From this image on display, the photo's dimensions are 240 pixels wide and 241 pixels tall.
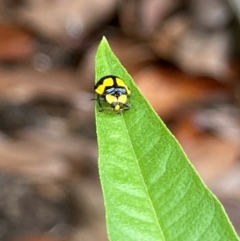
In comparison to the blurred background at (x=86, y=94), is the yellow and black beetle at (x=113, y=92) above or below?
below

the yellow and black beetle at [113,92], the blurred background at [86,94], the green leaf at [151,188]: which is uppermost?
the blurred background at [86,94]

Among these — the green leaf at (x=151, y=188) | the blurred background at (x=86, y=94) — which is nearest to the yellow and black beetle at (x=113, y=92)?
the green leaf at (x=151, y=188)

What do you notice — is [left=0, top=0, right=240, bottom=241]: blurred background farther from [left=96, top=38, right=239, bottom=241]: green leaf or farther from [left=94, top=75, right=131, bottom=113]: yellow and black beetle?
[left=96, top=38, right=239, bottom=241]: green leaf

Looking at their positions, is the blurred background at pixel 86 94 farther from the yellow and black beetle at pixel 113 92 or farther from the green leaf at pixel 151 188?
Result: the green leaf at pixel 151 188

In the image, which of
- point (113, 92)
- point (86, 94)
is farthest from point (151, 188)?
point (86, 94)

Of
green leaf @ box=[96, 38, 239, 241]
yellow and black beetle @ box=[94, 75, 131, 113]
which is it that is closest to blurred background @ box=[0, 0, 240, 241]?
yellow and black beetle @ box=[94, 75, 131, 113]

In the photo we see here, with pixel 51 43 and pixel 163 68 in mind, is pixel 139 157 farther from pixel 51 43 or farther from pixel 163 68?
pixel 51 43

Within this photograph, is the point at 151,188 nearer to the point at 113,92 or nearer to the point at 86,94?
the point at 113,92
